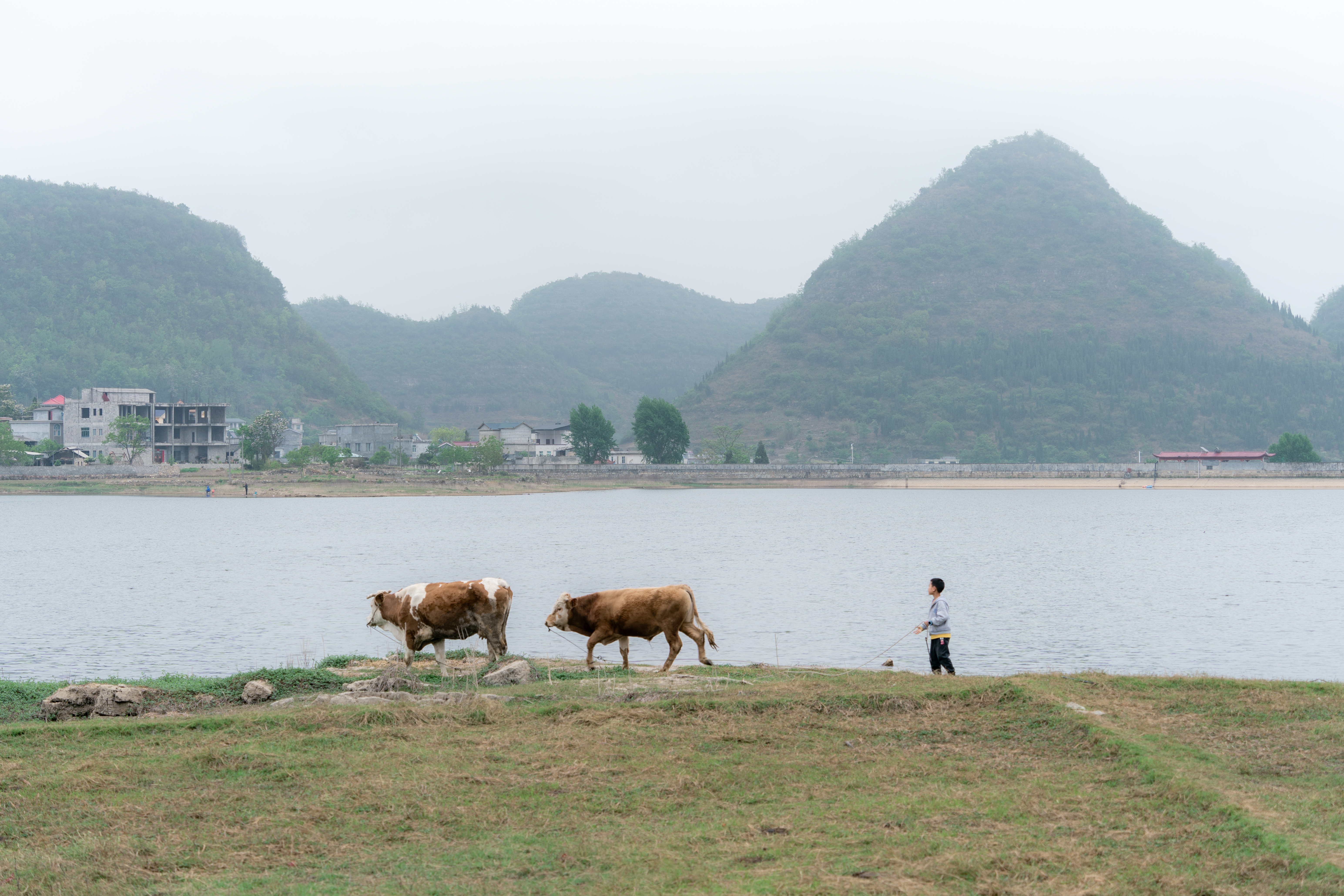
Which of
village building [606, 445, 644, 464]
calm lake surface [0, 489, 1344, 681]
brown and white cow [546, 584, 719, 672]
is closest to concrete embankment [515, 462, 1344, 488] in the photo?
village building [606, 445, 644, 464]

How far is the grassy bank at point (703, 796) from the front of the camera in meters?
9.01

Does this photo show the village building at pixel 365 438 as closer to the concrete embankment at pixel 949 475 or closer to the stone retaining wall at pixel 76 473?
the concrete embankment at pixel 949 475

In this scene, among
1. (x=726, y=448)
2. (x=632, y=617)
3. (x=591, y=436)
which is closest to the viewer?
(x=632, y=617)

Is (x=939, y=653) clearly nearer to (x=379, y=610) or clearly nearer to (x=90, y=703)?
(x=379, y=610)

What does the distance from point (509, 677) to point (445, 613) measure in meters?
2.47

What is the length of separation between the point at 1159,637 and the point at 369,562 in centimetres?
3720

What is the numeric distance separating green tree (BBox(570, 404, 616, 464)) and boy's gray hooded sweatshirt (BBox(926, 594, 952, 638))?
430 feet

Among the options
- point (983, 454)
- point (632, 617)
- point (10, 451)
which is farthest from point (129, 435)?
point (632, 617)

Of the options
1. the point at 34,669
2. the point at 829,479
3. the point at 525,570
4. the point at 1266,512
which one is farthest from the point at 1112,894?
the point at 829,479

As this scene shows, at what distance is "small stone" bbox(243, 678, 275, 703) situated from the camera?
17125mm

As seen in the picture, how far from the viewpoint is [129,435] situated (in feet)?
450

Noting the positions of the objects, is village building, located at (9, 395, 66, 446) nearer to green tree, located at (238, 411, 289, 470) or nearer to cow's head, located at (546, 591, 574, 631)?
green tree, located at (238, 411, 289, 470)

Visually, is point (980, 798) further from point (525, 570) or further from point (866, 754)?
point (525, 570)

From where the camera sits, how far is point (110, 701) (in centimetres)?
1603
